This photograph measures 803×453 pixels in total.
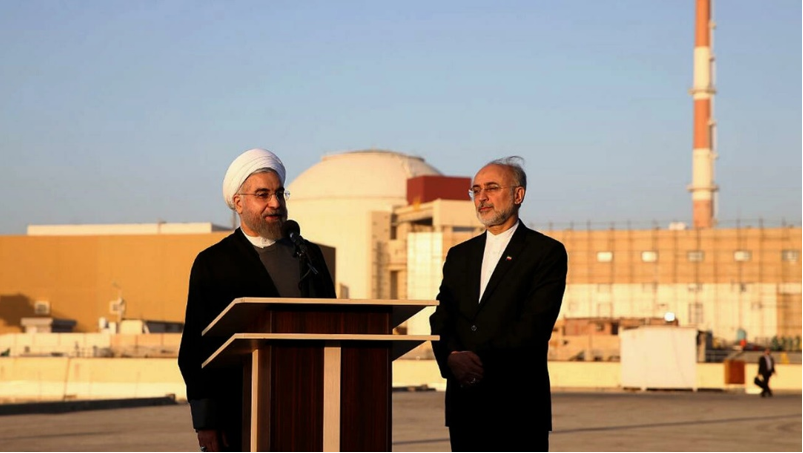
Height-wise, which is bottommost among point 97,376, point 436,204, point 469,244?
point 97,376

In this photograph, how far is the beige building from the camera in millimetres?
93688

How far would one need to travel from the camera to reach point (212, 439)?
18.9ft

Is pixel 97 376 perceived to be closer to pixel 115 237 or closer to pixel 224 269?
pixel 115 237

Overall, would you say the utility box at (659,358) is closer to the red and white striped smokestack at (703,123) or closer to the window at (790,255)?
the window at (790,255)


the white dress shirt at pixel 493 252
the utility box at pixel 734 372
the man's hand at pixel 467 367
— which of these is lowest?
the utility box at pixel 734 372

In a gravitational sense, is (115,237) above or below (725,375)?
→ above

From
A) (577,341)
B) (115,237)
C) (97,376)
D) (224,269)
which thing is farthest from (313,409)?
(115,237)

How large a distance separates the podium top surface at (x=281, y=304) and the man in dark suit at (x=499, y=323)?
4.27ft

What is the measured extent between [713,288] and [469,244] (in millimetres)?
90197

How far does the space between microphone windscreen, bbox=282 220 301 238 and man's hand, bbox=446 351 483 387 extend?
106 centimetres

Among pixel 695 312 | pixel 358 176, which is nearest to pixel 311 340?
pixel 695 312

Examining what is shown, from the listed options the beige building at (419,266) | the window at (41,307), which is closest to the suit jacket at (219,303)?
the beige building at (419,266)

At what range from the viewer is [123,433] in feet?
62.1

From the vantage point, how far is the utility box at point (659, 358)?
46094mm
